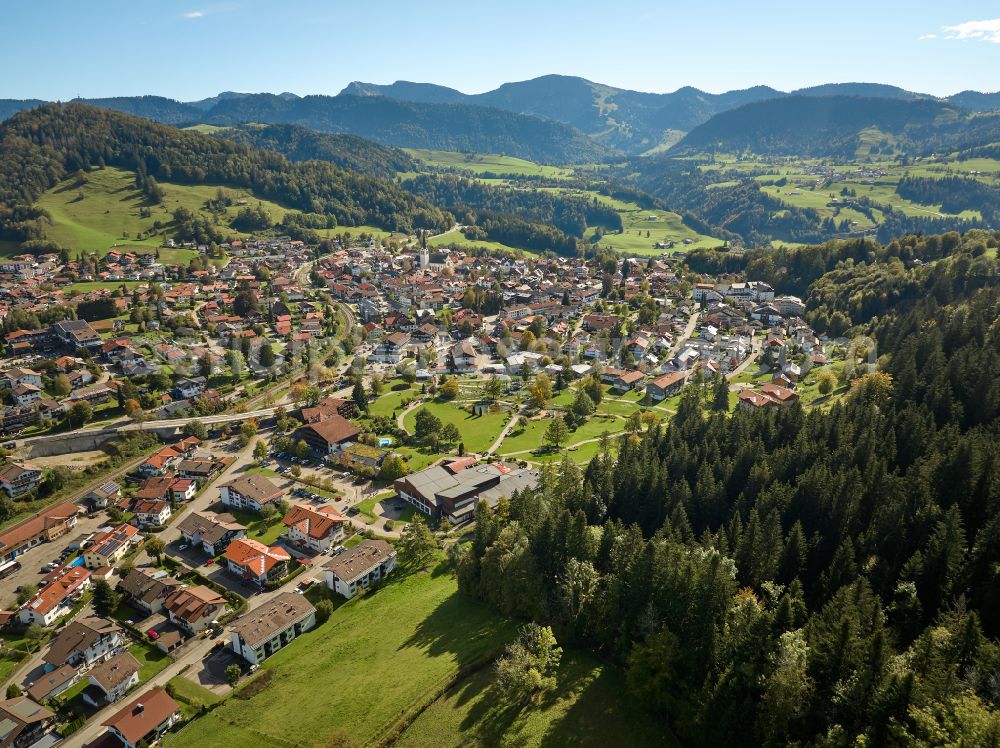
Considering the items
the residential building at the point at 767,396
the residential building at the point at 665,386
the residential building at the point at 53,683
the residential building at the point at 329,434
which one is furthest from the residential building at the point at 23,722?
the residential building at the point at 665,386

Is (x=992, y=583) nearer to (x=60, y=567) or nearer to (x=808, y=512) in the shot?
(x=808, y=512)

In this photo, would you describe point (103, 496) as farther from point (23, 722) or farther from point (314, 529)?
point (23, 722)

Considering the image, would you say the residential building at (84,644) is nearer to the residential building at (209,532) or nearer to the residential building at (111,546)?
the residential building at (111,546)

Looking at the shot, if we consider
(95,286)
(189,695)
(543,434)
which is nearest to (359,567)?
(189,695)

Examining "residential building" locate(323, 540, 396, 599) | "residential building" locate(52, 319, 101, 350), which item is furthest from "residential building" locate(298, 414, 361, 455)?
Result: "residential building" locate(52, 319, 101, 350)

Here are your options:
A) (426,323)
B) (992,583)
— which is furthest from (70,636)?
(426,323)

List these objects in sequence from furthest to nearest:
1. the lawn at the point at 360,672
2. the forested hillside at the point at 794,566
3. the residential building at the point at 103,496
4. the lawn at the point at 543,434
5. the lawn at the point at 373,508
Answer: the lawn at the point at 543,434, the residential building at the point at 103,496, the lawn at the point at 373,508, the lawn at the point at 360,672, the forested hillside at the point at 794,566

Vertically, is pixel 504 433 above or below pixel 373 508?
above
